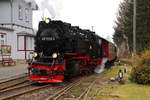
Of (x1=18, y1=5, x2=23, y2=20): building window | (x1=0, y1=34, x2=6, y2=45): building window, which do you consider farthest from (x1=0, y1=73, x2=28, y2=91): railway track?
(x1=18, y1=5, x2=23, y2=20): building window

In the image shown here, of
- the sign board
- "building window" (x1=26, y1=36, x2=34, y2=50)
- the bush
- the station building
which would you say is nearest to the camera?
the bush

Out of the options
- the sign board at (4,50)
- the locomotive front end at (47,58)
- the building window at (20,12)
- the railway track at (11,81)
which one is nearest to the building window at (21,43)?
the building window at (20,12)

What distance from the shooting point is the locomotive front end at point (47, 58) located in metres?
13.1

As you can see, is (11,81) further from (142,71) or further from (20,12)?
(20,12)

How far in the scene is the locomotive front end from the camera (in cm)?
1309

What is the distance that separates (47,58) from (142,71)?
5.19m

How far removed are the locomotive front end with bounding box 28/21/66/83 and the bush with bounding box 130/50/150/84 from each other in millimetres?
3963

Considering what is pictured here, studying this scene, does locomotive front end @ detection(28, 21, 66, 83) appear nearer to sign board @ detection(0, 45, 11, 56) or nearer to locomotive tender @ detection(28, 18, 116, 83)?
locomotive tender @ detection(28, 18, 116, 83)

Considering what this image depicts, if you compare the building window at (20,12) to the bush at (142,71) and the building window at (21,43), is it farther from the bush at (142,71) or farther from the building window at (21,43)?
the bush at (142,71)

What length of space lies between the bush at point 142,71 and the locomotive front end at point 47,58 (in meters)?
3.96

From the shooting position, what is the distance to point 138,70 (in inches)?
541

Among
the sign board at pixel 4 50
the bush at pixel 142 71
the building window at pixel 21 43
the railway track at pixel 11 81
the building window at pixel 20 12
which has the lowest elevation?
the railway track at pixel 11 81

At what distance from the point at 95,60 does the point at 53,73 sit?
26.4 feet

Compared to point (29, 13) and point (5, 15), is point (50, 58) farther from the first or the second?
point (29, 13)
